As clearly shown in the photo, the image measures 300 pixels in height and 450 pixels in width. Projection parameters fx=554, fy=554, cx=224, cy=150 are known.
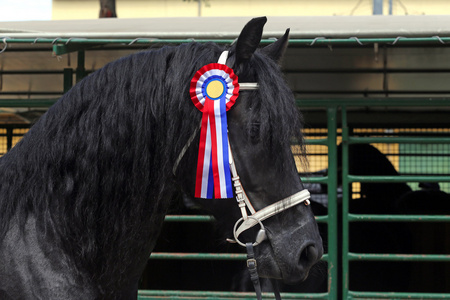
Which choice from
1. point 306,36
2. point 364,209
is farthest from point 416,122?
point 306,36

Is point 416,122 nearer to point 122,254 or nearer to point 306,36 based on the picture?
point 306,36

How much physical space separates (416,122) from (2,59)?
13.2 feet

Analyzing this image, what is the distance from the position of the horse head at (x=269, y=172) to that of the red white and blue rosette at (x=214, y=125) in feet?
0.11

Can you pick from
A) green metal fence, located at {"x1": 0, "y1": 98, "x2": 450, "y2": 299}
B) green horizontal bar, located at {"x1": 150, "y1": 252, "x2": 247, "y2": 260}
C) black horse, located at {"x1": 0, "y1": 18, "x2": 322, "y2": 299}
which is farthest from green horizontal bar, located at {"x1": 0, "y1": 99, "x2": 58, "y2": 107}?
black horse, located at {"x1": 0, "y1": 18, "x2": 322, "y2": 299}

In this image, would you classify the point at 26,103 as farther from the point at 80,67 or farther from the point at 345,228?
the point at 345,228

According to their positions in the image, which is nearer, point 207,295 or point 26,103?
point 207,295

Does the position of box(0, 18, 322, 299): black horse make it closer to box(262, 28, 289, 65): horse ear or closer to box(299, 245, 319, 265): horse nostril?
box(299, 245, 319, 265): horse nostril

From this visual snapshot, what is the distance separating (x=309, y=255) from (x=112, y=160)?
694 millimetres

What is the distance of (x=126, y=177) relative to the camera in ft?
5.86

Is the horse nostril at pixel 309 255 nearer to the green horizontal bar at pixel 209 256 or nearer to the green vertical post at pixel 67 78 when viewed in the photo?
the green horizontal bar at pixel 209 256

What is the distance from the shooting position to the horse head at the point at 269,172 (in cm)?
173

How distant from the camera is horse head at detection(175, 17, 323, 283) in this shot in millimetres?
1726

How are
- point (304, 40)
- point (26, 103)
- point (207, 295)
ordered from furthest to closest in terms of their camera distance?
point (26, 103), point (207, 295), point (304, 40)

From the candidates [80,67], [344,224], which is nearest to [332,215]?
[344,224]
